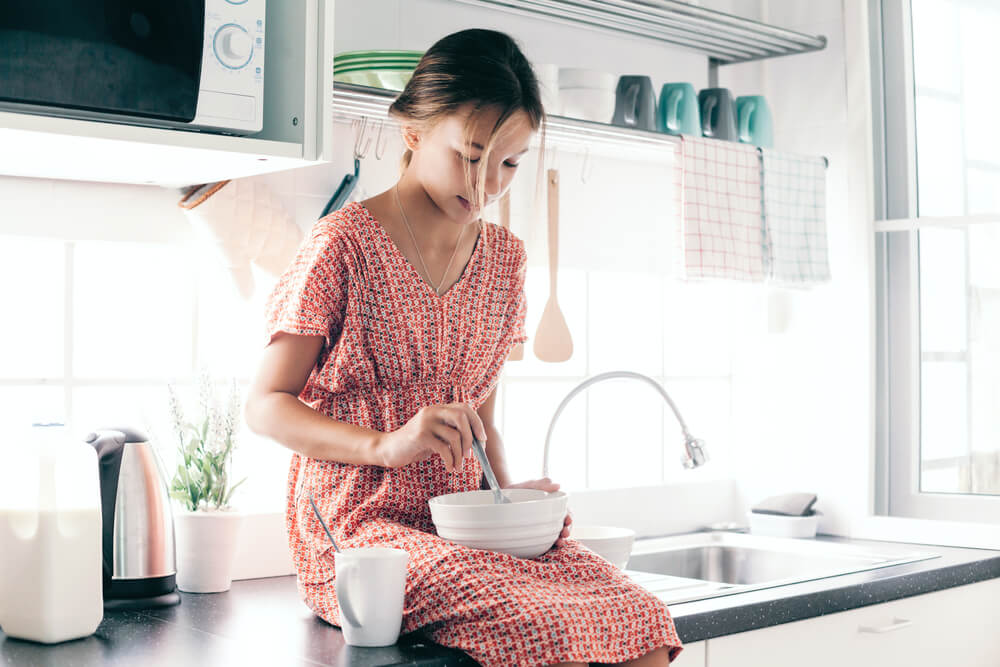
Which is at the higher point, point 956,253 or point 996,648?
point 956,253

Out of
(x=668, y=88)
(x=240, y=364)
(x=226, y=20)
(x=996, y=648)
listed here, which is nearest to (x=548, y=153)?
(x=668, y=88)

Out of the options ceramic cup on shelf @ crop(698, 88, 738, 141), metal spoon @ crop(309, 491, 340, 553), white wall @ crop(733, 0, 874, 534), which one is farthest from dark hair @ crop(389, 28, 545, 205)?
white wall @ crop(733, 0, 874, 534)

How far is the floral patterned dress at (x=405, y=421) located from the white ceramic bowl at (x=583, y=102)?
55cm

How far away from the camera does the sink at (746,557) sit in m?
2.19

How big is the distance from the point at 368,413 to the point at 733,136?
3.80ft

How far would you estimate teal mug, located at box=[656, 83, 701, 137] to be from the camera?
2.18 metres

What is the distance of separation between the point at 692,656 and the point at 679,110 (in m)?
1.08

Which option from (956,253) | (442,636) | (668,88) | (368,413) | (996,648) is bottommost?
(996,648)

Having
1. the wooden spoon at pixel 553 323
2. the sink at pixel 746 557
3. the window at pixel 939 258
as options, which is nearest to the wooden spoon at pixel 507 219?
the wooden spoon at pixel 553 323

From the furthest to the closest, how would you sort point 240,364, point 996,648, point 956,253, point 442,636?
point 956,253 < point 996,648 < point 240,364 < point 442,636

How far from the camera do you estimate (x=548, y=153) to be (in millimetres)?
2203

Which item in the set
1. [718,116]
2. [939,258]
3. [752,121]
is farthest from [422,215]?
[939,258]

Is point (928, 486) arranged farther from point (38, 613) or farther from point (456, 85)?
point (38, 613)

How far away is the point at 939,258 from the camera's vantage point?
2371 millimetres
